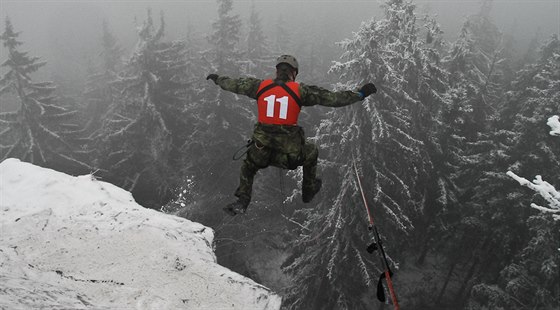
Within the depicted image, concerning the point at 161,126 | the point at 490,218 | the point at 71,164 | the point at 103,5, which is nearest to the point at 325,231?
the point at 490,218

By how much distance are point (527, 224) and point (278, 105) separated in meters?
13.2

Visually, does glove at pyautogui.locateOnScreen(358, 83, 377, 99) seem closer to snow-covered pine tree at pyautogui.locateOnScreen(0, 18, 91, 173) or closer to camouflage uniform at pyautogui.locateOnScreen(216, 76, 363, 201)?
camouflage uniform at pyautogui.locateOnScreen(216, 76, 363, 201)

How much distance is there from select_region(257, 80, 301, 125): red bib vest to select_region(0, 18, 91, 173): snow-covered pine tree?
22.3 m

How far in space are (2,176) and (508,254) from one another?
1885 cm

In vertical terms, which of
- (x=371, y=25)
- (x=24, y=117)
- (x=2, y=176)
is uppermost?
(x=371, y=25)

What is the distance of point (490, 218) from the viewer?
16.8m

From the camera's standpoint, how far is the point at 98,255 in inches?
310

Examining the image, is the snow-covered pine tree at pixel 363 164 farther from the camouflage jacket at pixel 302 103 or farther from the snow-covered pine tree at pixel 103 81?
the snow-covered pine tree at pixel 103 81

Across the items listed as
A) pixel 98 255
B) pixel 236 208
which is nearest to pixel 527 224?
pixel 236 208

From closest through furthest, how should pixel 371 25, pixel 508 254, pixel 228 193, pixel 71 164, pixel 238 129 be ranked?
pixel 371 25
pixel 508 254
pixel 228 193
pixel 238 129
pixel 71 164

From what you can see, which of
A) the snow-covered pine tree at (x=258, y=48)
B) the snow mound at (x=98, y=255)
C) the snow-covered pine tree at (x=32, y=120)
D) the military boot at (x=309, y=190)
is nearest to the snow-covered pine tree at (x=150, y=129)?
the snow-covered pine tree at (x=32, y=120)

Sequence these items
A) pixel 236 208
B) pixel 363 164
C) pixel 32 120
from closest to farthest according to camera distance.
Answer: pixel 236 208, pixel 363 164, pixel 32 120

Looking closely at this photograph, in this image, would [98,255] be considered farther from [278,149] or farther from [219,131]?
[219,131]

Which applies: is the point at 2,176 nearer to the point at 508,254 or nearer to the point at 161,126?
the point at 161,126
